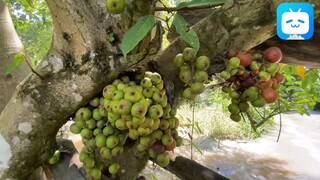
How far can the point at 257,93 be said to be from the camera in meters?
1.02

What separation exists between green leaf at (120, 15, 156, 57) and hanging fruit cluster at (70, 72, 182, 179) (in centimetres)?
16

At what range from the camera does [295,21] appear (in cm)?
110

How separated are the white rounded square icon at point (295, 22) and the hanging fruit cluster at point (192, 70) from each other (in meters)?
0.31

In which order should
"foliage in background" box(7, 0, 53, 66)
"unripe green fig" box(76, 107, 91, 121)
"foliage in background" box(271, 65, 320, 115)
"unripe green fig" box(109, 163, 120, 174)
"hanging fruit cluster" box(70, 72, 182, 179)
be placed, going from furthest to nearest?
"foliage in background" box(7, 0, 53, 66) → "foliage in background" box(271, 65, 320, 115) → "unripe green fig" box(109, 163, 120, 174) → "unripe green fig" box(76, 107, 91, 121) → "hanging fruit cluster" box(70, 72, 182, 179)

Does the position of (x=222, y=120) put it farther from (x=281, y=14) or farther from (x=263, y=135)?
(x=281, y=14)

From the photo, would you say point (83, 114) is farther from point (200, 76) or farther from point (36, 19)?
point (36, 19)

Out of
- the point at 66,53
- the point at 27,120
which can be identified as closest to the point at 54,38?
the point at 66,53

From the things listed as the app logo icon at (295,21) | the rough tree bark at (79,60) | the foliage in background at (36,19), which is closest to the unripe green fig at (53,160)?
the rough tree bark at (79,60)

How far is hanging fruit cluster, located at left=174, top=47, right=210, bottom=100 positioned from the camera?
947 mm

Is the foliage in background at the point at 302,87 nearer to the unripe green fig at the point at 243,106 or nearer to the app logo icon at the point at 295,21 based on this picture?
the app logo icon at the point at 295,21

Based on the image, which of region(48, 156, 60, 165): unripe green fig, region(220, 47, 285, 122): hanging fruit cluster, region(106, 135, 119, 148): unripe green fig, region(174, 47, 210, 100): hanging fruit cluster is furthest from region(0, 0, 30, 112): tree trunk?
region(220, 47, 285, 122): hanging fruit cluster

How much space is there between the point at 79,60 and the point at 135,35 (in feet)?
0.92

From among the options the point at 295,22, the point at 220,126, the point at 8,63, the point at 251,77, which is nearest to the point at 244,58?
the point at 251,77

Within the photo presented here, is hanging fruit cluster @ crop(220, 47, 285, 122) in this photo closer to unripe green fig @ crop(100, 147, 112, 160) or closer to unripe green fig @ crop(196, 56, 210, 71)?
unripe green fig @ crop(196, 56, 210, 71)
